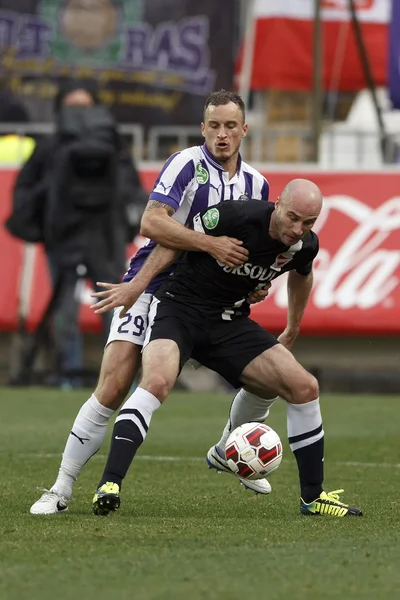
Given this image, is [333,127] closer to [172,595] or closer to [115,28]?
[115,28]

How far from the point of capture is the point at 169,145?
2148 centimetres

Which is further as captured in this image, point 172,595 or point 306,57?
point 306,57

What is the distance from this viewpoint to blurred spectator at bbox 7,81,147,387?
16797 millimetres

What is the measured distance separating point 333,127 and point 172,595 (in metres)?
17.8

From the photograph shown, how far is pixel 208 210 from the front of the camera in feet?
25.4

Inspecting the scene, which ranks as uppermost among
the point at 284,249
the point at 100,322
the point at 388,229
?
the point at 284,249

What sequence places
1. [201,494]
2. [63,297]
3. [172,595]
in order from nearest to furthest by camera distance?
1. [172,595]
2. [201,494]
3. [63,297]

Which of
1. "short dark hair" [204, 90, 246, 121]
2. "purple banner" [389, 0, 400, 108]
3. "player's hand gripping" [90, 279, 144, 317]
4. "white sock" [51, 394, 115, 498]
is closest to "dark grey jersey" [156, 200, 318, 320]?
"player's hand gripping" [90, 279, 144, 317]

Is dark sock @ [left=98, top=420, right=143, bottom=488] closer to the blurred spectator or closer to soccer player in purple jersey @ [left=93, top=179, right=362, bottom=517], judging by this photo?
soccer player in purple jersey @ [left=93, top=179, right=362, bottom=517]

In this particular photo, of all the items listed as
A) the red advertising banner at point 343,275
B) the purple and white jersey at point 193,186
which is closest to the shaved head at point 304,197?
the purple and white jersey at point 193,186

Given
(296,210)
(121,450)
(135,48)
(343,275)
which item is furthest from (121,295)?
(135,48)

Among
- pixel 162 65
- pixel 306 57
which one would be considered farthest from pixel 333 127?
pixel 162 65

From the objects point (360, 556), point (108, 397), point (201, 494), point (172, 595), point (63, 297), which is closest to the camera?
point (172, 595)

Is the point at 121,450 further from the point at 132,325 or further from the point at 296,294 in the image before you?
the point at 296,294
